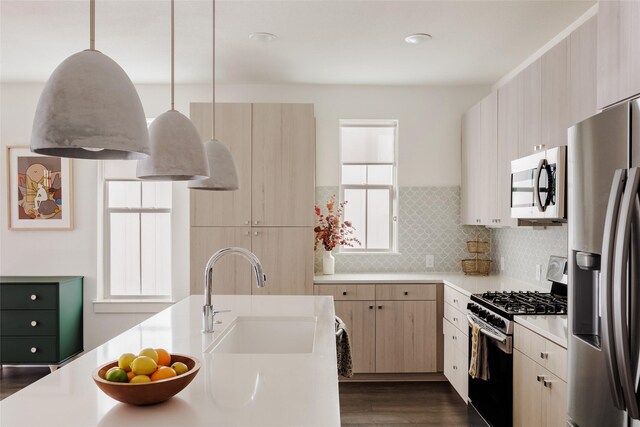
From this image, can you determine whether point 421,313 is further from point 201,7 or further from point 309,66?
point 201,7

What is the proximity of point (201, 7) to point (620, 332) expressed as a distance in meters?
2.75

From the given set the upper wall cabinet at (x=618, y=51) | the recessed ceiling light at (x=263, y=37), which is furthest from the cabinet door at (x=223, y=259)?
the upper wall cabinet at (x=618, y=51)

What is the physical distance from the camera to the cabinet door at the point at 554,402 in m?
2.18

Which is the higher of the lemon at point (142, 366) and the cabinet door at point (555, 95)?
the cabinet door at point (555, 95)

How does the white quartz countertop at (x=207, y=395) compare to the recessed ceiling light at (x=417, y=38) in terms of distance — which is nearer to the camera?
the white quartz countertop at (x=207, y=395)

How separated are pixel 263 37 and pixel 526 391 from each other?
2767mm

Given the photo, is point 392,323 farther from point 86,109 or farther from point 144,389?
point 86,109

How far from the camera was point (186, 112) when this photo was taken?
4.76 m

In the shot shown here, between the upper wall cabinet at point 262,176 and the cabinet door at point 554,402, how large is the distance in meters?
2.38

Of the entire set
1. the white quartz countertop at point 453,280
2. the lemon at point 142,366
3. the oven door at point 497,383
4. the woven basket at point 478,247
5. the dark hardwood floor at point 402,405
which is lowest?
the dark hardwood floor at point 402,405

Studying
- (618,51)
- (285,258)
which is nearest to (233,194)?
(285,258)

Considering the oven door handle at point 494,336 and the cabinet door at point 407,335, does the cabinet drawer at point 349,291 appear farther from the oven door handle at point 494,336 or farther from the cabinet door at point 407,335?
the oven door handle at point 494,336

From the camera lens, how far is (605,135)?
66.5 inches

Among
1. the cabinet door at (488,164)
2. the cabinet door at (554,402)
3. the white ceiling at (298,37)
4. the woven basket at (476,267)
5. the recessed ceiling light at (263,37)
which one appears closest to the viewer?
the cabinet door at (554,402)
